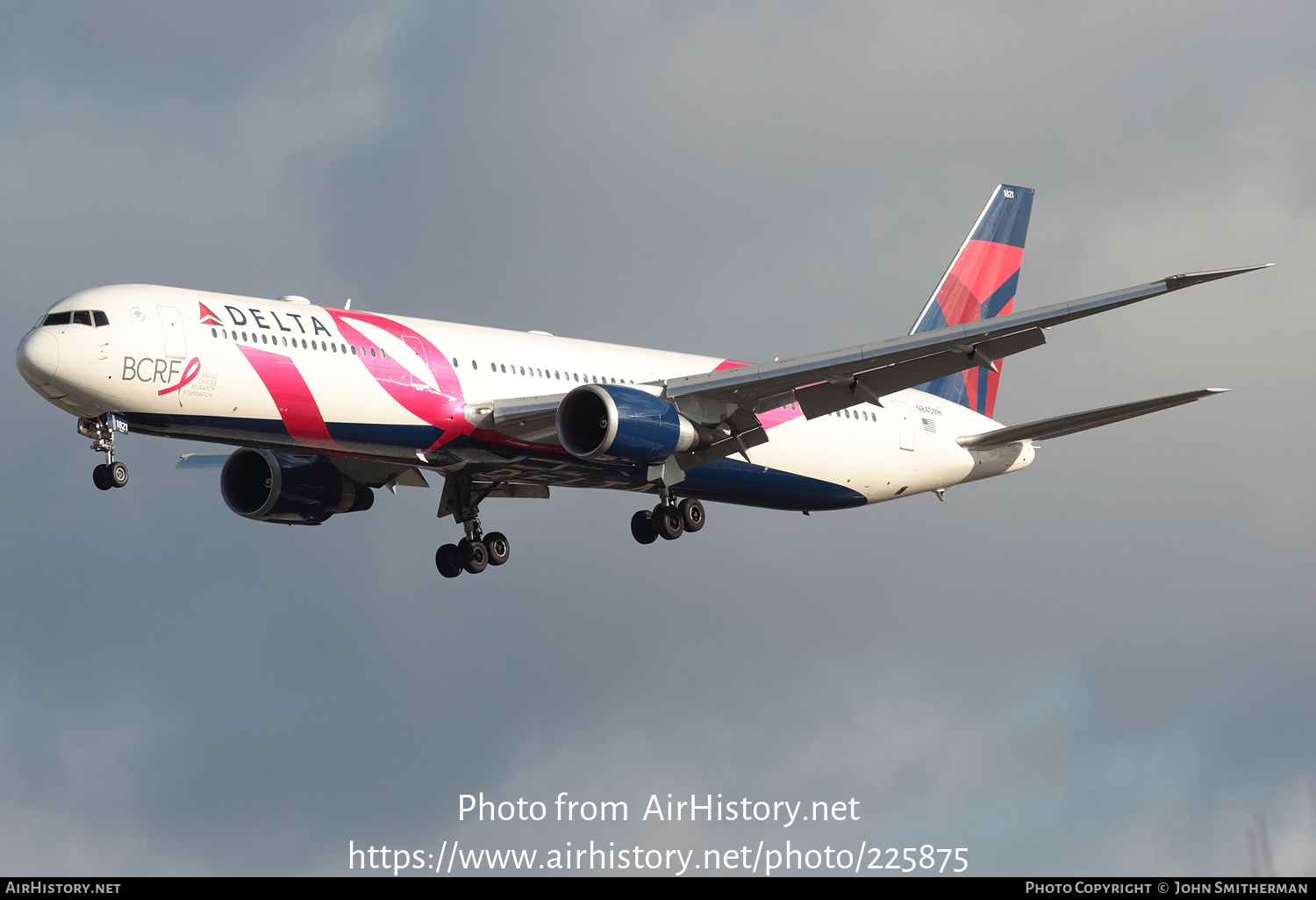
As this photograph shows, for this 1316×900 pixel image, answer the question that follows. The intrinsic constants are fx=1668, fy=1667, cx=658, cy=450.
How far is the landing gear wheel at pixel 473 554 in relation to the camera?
144 ft

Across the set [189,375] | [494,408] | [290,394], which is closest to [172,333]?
[189,375]

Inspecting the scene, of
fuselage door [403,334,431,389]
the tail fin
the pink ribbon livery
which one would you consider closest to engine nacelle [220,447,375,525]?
fuselage door [403,334,431,389]

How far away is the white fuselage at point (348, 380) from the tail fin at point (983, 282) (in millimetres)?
7978

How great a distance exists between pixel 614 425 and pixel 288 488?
1064cm

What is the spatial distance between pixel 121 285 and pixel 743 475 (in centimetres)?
1652

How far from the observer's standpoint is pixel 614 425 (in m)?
36.4

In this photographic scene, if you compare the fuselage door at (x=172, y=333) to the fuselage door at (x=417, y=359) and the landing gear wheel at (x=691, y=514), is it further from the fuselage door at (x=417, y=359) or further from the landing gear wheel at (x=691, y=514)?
the landing gear wheel at (x=691, y=514)

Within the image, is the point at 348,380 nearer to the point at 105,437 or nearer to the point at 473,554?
the point at 105,437

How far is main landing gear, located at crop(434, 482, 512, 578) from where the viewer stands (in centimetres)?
4378

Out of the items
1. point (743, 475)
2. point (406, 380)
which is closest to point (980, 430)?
point (743, 475)

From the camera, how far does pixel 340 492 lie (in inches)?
1699

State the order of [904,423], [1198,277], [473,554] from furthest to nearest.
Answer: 1. [904,423]
2. [473,554]
3. [1198,277]

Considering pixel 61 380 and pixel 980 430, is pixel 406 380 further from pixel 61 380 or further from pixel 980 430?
pixel 980 430

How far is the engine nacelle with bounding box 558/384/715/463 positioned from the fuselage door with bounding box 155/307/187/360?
8264 millimetres
